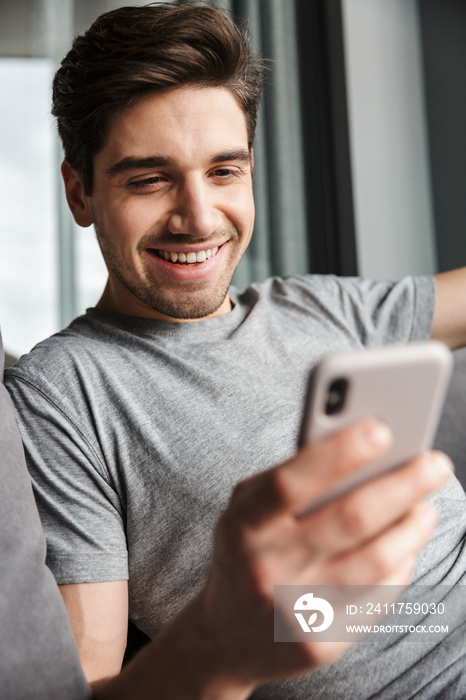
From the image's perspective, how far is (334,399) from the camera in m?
0.35

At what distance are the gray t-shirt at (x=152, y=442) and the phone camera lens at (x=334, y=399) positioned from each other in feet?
1.47

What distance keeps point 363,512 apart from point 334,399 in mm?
67

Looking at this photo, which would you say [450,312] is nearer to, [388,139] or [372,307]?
[372,307]

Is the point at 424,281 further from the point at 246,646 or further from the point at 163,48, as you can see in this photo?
the point at 246,646

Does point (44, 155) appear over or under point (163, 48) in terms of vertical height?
over

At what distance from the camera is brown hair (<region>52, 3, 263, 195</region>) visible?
88 centimetres

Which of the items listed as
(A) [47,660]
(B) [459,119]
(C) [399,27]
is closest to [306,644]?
(A) [47,660]

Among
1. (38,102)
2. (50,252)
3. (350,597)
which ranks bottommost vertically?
(350,597)

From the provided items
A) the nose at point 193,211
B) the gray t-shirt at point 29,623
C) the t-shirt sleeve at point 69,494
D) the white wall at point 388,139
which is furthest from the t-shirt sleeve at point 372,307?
the white wall at point 388,139

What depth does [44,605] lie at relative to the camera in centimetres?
55

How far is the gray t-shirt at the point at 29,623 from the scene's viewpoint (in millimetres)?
501

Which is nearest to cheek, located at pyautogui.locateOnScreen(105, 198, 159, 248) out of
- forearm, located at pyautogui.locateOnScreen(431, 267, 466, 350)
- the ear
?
the ear

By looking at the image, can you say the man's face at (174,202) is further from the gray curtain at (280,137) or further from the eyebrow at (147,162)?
the gray curtain at (280,137)

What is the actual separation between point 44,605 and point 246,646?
0.82 feet
